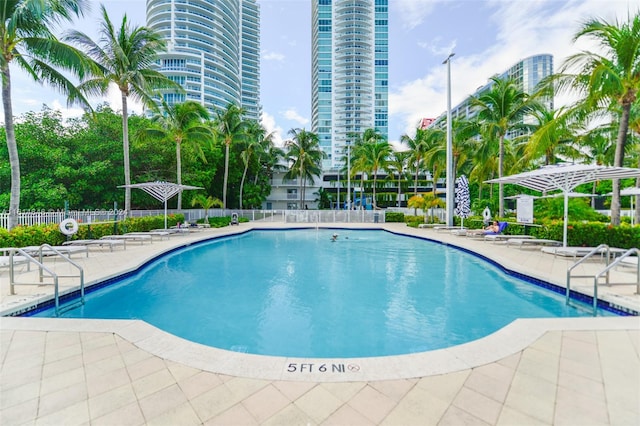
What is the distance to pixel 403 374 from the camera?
2590mm

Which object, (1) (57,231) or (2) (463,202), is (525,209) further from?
(1) (57,231)

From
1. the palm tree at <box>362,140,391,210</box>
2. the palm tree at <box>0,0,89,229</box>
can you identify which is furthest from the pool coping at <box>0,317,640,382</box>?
the palm tree at <box>362,140,391,210</box>

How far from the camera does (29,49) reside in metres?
9.06

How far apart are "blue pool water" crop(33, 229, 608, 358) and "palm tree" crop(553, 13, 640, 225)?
6.19 meters

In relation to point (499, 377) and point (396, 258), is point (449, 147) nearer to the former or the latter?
point (396, 258)

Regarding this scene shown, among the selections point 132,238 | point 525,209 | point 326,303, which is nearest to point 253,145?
point 132,238

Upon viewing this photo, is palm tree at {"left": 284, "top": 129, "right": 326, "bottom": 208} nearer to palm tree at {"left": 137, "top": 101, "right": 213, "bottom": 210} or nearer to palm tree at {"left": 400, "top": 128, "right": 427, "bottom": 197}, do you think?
palm tree at {"left": 400, "top": 128, "right": 427, "bottom": 197}

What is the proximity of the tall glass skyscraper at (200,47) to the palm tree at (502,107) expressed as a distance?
64.7 m

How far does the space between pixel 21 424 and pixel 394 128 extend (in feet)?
286

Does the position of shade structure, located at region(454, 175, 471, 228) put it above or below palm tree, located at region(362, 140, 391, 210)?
below

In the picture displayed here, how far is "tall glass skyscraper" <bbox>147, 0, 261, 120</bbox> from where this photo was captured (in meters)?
68.9

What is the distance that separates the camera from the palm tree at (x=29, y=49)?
27.8ft

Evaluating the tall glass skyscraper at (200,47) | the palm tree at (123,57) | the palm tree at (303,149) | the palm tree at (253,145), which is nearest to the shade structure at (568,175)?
the palm tree at (123,57)

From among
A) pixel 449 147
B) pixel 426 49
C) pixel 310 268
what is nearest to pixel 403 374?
pixel 310 268
